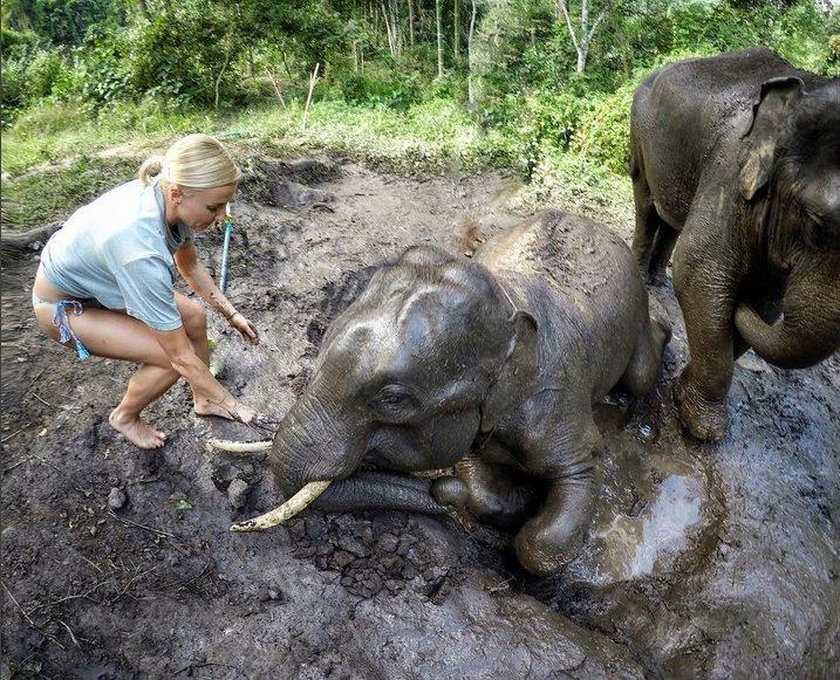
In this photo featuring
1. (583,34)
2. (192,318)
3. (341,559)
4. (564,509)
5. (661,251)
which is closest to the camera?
(341,559)

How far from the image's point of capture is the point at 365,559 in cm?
343

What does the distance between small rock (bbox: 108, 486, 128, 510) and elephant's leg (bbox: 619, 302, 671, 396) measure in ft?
11.5

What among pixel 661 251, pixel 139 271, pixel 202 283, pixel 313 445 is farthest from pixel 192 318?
pixel 661 251

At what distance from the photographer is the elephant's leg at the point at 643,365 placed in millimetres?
4824

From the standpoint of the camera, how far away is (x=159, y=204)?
318 centimetres

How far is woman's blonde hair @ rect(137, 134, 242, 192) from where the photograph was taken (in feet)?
10.1

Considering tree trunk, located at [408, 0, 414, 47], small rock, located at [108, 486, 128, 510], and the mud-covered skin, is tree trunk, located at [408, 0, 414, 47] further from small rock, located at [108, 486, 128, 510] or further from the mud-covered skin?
small rock, located at [108, 486, 128, 510]

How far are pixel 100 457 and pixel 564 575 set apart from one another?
278 cm

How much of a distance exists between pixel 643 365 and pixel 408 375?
106 inches

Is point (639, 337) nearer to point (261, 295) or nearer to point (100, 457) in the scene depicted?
point (261, 295)

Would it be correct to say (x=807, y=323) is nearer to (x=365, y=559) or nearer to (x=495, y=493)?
(x=495, y=493)

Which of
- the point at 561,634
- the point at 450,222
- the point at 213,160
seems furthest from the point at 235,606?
the point at 450,222

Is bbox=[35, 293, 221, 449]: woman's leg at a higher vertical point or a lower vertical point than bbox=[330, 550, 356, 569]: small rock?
higher

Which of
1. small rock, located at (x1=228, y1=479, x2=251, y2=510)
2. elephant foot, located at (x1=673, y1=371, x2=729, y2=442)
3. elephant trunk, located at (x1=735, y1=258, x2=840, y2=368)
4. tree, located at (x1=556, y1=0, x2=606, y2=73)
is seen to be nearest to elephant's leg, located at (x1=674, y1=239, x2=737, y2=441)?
elephant foot, located at (x1=673, y1=371, x2=729, y2=442)
